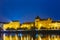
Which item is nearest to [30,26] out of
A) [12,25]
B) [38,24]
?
[38,24]

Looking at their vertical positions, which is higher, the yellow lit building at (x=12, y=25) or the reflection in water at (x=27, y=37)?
the yellow lit building at (x=12, y=25)

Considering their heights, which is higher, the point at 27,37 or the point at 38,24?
the point at 38,24

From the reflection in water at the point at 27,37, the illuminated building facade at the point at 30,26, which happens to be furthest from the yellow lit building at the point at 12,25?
the reflection in water at the point at 27,37

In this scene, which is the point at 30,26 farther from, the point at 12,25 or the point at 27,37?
the point at 12,25

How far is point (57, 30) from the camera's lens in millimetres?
3145

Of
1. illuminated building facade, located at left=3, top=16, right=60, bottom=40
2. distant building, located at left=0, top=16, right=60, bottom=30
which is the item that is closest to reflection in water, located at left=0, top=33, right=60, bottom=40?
illuminated building facade, located at left=3, top=16, right=60, bottom=40

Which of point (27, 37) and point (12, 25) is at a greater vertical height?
point (12, 25)

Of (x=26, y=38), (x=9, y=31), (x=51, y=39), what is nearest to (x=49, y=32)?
(x=51, y=39)

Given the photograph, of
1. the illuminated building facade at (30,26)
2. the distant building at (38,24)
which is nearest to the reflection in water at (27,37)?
the illuminated building facade at (30,26)

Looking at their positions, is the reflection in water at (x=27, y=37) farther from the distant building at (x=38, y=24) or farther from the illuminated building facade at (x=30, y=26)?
the distant building at (x=38, y=24)

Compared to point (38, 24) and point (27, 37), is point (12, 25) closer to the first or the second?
point (27, 37)

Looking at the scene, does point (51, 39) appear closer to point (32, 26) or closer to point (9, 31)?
point (32, 26)

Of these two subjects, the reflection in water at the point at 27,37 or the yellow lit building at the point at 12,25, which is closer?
the reflection in water at the point at 27,37

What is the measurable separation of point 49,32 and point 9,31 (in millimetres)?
627
